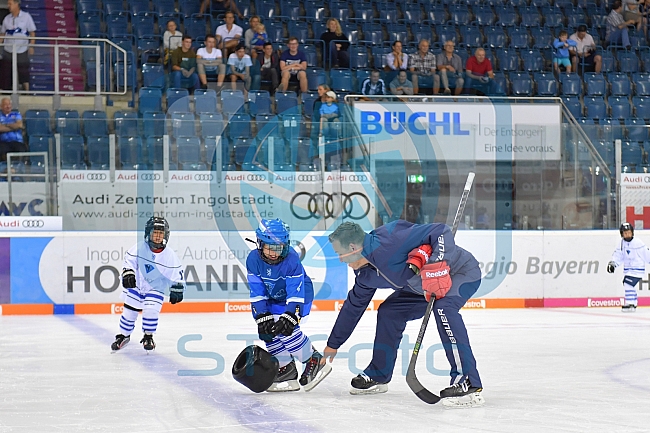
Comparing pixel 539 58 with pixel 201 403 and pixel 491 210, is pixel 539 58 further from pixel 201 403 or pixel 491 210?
pixel 201 403

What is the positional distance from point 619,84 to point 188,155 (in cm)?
832

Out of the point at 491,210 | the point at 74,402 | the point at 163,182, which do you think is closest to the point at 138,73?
the point at 163,182

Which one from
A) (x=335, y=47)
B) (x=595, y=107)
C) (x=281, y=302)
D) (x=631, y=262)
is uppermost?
(x=335, y=47)

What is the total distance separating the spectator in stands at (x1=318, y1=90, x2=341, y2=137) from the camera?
1079 cm

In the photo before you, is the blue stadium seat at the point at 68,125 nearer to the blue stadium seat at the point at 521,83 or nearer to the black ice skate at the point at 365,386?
the black ice skate at the point at 365,386

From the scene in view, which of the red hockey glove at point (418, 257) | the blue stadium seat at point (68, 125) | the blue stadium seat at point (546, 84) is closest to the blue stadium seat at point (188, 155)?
the blue stadium seat at point (68, 125)

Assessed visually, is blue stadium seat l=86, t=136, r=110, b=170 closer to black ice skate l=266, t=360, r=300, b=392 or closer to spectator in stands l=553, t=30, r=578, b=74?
black ice skate l=266, t=360, r=300, b=392

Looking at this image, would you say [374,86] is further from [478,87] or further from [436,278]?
[436,278]

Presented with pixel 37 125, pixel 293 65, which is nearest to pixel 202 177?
pixel 37 125

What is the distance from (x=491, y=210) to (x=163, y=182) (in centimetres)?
399

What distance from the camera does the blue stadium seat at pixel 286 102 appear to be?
1256 cm

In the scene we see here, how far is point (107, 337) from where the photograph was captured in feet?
26.8

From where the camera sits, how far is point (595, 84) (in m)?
15.0

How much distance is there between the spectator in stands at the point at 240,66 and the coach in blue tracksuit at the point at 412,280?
8.16 meters
